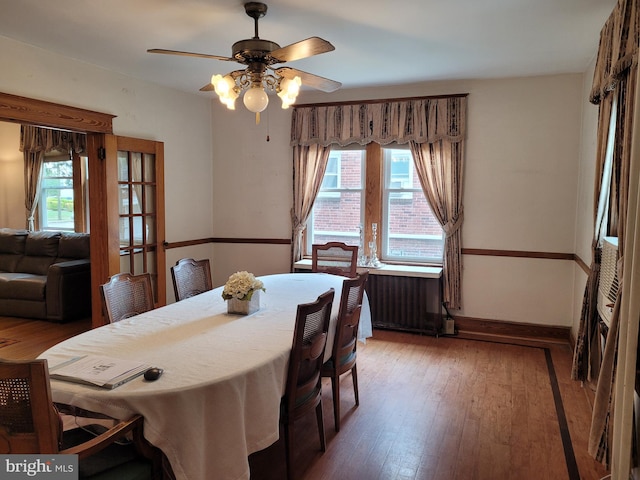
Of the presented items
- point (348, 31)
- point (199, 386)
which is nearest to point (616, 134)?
point (348, 31)

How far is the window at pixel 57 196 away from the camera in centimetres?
677

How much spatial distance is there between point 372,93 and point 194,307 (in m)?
3.26

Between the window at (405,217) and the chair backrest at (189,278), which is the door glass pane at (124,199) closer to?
the chair backrest at (189,278)

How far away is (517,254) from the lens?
4.57 m

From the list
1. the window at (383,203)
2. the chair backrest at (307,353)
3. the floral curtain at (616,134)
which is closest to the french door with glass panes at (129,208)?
the window at (383,203)

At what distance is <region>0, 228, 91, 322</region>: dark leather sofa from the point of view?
5.05 metres

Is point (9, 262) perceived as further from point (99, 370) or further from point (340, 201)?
point (99, 370)

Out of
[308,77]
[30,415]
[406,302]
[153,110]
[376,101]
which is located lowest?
[406,302]

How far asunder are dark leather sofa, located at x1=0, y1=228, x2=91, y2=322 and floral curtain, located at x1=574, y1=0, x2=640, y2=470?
510 cm

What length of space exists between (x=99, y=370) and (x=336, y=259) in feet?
8.83

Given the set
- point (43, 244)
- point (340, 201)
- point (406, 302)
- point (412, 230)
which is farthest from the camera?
point (43, 244)

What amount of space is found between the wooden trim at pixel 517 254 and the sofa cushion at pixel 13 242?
545 cm

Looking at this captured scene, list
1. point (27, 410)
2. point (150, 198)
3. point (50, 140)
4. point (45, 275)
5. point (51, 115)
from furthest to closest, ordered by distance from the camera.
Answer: point (50, 140)
point (45, 275)
point (150, 198)
point (51, 115)
point (27, 410)

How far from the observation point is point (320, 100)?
521cm
